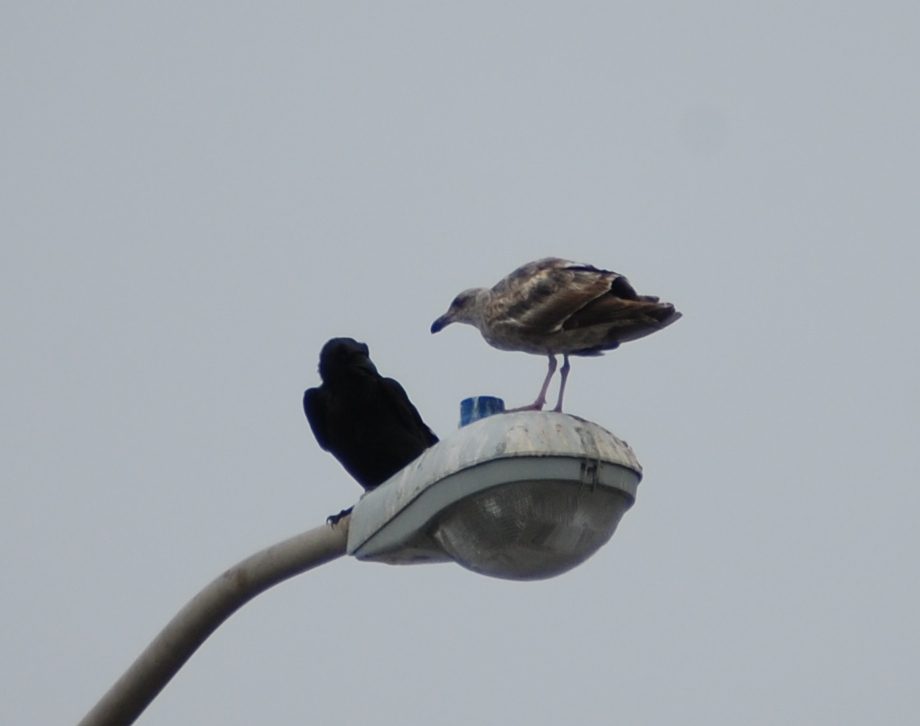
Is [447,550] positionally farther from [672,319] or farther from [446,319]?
[446,319]

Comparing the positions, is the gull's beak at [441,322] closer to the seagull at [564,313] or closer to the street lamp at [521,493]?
the seagull at [564,313]

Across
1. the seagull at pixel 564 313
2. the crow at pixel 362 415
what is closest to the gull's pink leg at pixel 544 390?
the seagull at pixel 564 313

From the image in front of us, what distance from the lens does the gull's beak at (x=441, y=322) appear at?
880 centimetres

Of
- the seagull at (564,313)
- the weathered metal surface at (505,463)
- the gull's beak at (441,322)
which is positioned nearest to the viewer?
the weathered metal surface at (505,463)

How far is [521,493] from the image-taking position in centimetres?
497

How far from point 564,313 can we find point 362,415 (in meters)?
2.66

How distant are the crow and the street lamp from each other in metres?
4.34

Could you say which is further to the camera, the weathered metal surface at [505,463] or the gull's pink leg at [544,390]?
the gull's pink leg at [544,390]

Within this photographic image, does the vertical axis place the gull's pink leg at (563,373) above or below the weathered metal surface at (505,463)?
above

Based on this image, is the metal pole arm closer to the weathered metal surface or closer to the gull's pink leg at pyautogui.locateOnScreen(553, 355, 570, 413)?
the weathered metal surface

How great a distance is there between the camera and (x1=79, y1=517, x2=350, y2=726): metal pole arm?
18.4ft

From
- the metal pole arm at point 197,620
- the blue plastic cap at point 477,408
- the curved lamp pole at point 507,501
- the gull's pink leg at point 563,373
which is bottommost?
the metal pole arm at point 197,620

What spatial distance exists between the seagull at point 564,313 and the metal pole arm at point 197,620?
1.87 meters

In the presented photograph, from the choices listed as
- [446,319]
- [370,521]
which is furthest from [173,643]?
[446,319]
